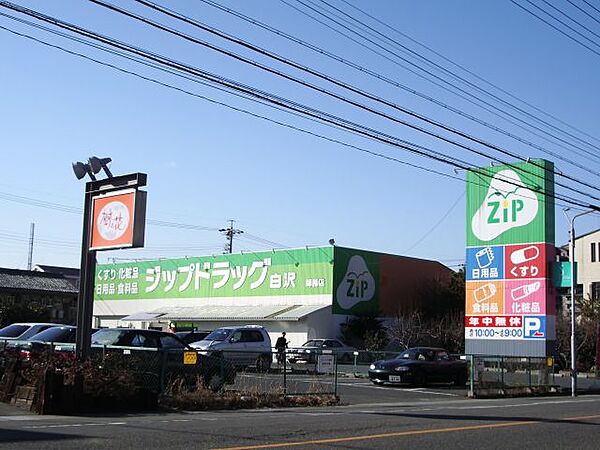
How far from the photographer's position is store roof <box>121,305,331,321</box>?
48.9 m

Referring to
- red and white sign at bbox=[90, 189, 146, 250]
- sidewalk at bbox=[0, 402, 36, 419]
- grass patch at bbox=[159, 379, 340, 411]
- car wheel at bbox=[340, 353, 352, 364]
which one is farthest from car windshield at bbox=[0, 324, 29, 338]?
car wheel at bbox=[340, 353, 352, 364]

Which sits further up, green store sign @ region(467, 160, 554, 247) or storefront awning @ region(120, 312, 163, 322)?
green store sign @ region(467, 160, 554, 247)

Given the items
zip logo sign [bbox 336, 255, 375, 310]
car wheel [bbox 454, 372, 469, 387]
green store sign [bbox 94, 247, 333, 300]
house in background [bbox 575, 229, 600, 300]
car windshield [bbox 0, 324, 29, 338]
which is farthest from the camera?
house in background [bbox 575, 229, 600, 300]

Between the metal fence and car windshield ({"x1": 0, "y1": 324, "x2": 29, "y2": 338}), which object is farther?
car windshield ({"x1": 0, "y1": 324, "x2": 29, "y2": 338})

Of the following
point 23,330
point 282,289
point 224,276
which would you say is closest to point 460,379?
point 23,330

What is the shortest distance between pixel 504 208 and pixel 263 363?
47.3 feet

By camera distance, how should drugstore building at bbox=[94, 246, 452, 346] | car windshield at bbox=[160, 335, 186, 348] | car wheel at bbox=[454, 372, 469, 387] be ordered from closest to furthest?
car windshield at bbox=[160, 335, 186, 348] < car wheel at bbox=[454, 372, 469, 387] < drugstore building at bbox=[94, 246, 452, 346]

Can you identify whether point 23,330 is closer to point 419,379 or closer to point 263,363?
point 263,363

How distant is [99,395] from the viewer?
52.9 feet

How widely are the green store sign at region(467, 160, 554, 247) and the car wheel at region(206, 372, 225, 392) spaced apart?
53.0 feet

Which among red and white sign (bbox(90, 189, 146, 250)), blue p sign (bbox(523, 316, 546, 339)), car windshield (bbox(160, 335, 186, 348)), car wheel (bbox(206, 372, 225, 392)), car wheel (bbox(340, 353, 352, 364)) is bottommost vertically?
car wheel (bbox(206, 372, 225, 392))

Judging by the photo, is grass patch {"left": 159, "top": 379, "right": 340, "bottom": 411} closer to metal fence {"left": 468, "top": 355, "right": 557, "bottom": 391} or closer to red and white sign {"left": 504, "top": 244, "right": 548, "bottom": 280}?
metal fence {"left": 468, "top": 355, "right": 557, "bottom": 391}

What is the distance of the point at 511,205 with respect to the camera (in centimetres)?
3400

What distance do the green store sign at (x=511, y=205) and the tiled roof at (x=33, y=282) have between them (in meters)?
35.9
